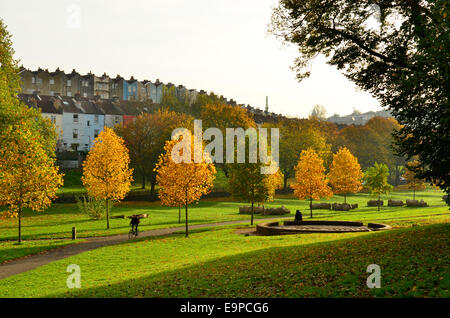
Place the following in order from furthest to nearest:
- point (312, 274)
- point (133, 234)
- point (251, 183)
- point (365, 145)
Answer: point (365, 145)
point (251, 183)
point (133, 234)
point (312, 274)

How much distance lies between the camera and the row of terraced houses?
341ft

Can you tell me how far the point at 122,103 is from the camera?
390 feet

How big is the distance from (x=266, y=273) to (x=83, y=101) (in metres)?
105

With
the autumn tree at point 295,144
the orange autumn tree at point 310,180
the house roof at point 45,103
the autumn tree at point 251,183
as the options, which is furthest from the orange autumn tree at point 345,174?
the house roof at point 45,103

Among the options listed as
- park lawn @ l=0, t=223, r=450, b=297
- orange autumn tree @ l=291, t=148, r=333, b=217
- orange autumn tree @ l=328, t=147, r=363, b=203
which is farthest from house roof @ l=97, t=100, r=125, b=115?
park lawn @ l=0, t=223, r=450, b=297

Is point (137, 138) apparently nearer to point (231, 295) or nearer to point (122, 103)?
point (122, 103)

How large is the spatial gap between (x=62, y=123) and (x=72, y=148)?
656 centimetres

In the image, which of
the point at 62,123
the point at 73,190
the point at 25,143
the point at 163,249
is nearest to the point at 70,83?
the point at 62,123

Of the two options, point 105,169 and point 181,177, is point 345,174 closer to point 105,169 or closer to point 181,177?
point 181,177

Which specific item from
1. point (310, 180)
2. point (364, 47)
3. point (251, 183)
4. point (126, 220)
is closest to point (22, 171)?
point (126, 220)

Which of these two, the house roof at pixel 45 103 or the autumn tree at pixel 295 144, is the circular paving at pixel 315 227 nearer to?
the autumn tree at pixel 295 144

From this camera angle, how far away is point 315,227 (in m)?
37.7

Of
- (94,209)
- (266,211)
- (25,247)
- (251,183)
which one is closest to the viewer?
(25,247)

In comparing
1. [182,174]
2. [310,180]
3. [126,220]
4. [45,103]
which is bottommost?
[126,220]
